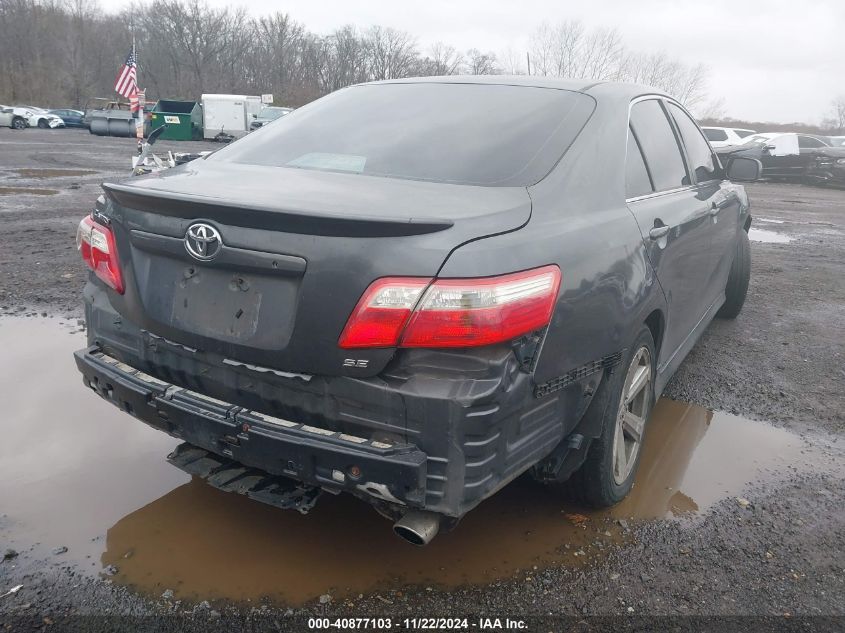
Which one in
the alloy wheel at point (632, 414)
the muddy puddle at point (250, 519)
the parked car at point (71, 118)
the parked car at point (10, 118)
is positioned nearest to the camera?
the muddy puddle at point (250, 519)

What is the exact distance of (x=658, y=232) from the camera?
284 cm

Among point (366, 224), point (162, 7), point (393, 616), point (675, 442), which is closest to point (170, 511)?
point (393, 616)

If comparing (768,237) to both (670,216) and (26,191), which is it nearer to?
(670,216)

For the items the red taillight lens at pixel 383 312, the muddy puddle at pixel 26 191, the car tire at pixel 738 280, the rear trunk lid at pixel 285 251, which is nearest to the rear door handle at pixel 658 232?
the rear trunk lid at pixel 285 251

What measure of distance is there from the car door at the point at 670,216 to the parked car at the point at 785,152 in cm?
2030

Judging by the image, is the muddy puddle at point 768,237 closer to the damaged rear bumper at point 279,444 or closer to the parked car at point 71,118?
the damaged rear bumper at point 279,444

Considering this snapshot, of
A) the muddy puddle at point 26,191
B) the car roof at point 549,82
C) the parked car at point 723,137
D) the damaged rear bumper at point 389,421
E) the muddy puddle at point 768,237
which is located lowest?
the muddy puddle at point 768,237

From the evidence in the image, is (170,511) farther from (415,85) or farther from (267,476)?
(415,85)

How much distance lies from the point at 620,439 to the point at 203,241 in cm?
178

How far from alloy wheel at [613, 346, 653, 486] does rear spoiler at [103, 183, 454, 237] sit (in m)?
1.17

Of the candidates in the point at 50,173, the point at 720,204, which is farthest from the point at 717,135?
the point at 720,204

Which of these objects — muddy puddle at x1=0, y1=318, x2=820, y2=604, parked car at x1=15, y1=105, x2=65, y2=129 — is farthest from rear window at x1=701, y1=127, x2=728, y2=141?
parked car at x1=15, y1=105, x2=65, y2=129

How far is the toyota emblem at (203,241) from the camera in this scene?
6.77 feet

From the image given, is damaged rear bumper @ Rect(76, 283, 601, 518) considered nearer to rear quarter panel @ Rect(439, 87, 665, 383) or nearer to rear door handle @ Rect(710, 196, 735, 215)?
rear quarter panel @ Rect(439, 87, 665, 383)
